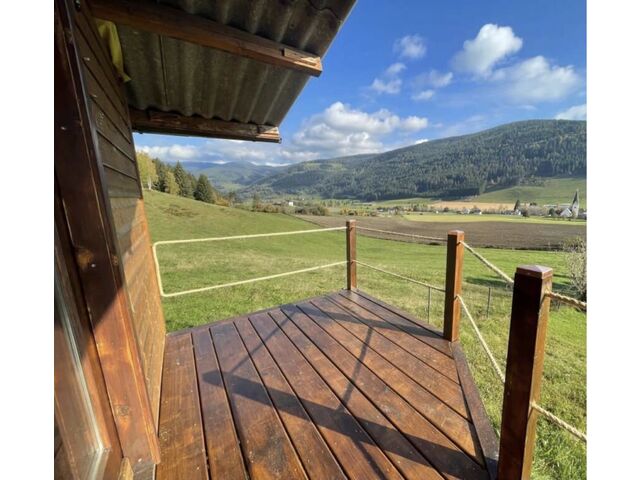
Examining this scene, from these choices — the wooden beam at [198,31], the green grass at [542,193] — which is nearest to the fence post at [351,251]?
the wooden beam at [198,31]

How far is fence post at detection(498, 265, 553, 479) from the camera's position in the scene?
903 mm

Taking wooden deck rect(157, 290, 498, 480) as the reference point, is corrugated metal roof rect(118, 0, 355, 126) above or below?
above

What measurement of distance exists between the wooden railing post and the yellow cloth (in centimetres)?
243

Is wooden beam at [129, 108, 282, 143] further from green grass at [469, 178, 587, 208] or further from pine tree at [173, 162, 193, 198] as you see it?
green grass at [469, 178, 587, 208]

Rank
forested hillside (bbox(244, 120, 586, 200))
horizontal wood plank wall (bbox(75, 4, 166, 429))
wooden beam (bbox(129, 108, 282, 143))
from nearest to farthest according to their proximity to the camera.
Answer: horizontal wood plank wall (bbox(75, 4, 166, 429)) < wooden beam (bbox(129, 108, 282, 143)) < forested hillside (bbox(244, 120, 586, 200))

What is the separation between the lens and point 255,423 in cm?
141

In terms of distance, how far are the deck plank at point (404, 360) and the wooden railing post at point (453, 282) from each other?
391 mm

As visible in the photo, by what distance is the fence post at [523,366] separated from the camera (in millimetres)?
903

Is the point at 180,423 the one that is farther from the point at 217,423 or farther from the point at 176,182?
the point at 176,182

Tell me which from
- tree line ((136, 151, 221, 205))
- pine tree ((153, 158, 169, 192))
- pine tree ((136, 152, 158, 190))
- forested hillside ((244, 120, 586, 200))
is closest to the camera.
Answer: pine tree ((136, 152, 158, 190))

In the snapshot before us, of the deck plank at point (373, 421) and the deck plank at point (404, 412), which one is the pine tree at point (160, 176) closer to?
the deck plank at point (404, 412)

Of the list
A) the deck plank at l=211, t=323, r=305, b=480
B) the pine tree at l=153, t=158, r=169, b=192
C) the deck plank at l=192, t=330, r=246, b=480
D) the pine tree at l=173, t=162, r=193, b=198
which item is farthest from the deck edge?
the pine tree at l=173, t=162, r=193, b=198

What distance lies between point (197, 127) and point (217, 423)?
2779 millimetres

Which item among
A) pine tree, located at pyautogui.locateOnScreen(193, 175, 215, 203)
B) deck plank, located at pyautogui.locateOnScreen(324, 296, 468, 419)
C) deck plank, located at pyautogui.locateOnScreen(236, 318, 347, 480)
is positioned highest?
pine tree, located at pyautogui.locateOnScreen(193, 175, 215, 203)
